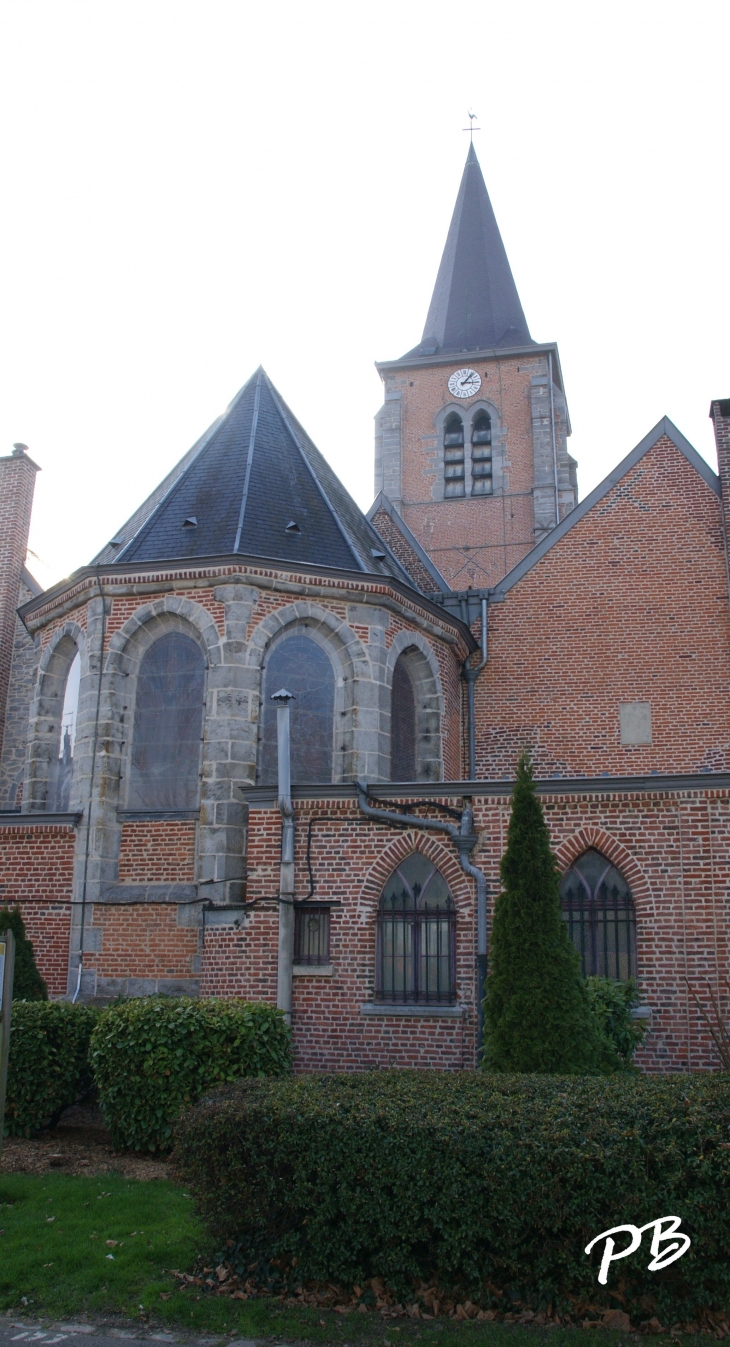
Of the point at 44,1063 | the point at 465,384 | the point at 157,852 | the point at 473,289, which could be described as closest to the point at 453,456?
the point at 465,384

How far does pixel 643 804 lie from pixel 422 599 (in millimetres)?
5763

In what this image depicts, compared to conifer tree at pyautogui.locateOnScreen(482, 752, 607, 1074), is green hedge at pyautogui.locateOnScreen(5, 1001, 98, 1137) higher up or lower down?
lower down

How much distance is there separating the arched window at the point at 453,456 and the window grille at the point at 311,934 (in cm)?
2073

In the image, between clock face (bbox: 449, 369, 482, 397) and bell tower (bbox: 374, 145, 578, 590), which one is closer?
bell tower (bbox: 374, 145, 578, 590)

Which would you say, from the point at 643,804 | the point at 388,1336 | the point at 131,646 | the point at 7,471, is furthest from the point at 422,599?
the point at 388,1336

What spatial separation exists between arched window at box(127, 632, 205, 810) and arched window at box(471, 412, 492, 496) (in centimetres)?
1797

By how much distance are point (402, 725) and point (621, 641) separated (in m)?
4.53

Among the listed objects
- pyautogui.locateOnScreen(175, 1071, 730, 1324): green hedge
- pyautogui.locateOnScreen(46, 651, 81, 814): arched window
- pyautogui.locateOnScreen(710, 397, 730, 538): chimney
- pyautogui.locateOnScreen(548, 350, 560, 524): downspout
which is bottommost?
pyautogui.locateOnScreen(175, 1071, 730, 1324): green hedge

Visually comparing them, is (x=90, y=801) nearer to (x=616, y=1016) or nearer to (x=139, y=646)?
(x=139, y=646)

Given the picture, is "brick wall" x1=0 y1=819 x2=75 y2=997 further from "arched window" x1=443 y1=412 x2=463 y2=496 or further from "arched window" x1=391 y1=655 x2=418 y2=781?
"arched window" x1=443 y1=412 x2=463 y2=496

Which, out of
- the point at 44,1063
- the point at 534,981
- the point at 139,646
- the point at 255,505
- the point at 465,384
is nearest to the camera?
the point at 534,981

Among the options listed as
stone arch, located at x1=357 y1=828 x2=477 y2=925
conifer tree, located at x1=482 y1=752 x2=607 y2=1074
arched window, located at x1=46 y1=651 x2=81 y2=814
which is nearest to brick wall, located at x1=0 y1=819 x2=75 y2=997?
arched window, located at x1=46 y1=651 x2=81 y2=814

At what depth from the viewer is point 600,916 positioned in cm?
1239

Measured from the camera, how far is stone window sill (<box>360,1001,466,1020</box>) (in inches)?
480
